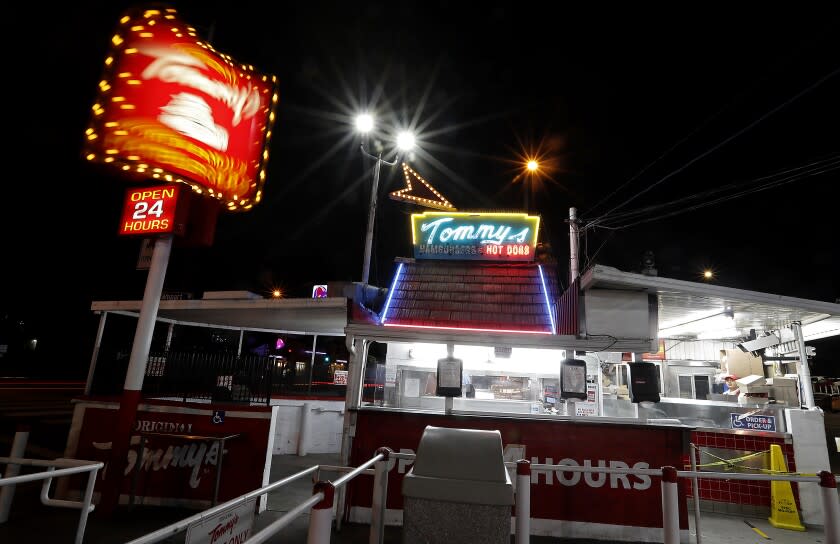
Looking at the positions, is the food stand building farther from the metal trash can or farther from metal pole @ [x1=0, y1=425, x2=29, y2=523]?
the metal trash can

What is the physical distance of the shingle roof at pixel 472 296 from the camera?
8758 millimetres

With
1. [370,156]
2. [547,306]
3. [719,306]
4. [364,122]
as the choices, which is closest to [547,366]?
[547,306]

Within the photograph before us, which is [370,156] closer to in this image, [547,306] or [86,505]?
[547,306]

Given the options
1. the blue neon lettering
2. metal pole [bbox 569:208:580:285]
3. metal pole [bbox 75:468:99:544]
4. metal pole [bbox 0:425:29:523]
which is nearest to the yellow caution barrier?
metal pole [bbox 569:208:580:285]

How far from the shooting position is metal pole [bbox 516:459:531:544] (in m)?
4.45

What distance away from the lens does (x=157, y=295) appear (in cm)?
770

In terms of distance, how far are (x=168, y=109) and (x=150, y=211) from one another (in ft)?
6.55

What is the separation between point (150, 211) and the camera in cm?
795

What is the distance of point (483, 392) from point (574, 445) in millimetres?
6134

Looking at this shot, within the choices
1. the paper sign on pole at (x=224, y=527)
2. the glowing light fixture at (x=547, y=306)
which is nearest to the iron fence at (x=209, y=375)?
the paper sign on pole at (x=224, y=527)

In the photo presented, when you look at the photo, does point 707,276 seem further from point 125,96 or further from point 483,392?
point 125,96

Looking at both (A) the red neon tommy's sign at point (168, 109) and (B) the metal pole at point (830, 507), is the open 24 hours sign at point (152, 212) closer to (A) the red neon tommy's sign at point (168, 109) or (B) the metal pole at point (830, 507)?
(A) the red neon tommy's sign at point (168, 109)

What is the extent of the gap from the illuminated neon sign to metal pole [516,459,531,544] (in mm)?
7123

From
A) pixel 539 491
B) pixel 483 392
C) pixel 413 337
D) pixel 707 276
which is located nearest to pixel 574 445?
pixel 539 491
